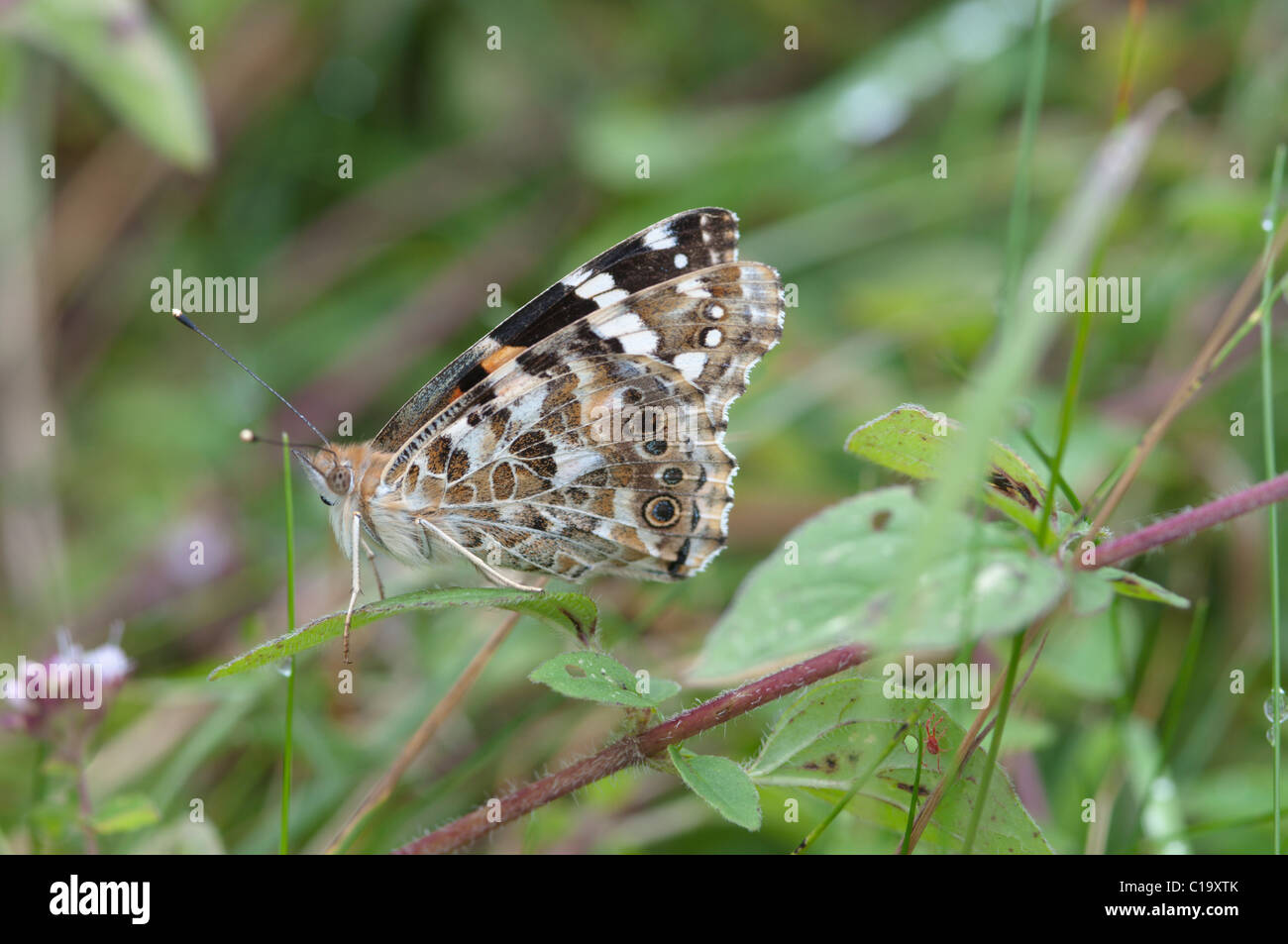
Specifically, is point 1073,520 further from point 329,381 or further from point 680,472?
point 329,381

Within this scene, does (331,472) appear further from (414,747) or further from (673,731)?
(673,731)

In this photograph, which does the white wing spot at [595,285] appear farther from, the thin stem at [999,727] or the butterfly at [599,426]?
the thin stem at [999,727]

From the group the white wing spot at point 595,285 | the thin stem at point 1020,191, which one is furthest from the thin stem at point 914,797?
the white wing spot at point 595,285

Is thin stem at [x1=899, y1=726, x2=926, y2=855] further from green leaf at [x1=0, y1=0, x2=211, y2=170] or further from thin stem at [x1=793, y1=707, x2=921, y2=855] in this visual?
green leaf at [x1=0, y1=0, x2=211, y2=170]

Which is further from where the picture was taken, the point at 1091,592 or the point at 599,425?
the point at 599,425

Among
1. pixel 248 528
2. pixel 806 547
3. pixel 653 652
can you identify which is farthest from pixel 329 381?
pixel 806 547

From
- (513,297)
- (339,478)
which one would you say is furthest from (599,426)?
(513,297)
